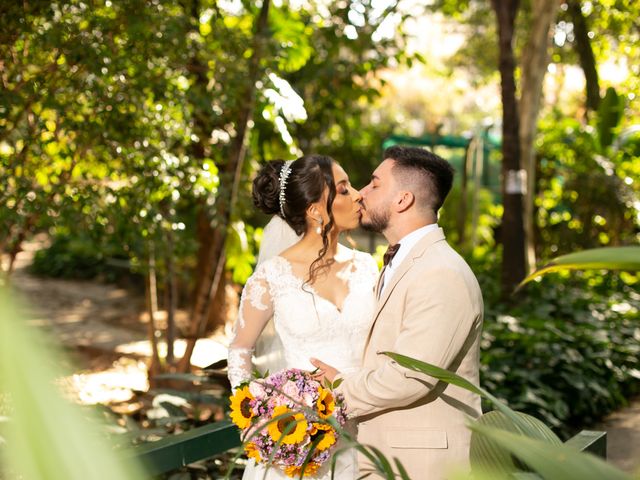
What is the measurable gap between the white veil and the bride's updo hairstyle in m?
0.22

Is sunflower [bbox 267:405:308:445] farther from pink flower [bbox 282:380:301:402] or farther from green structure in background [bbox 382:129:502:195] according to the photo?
green structure in background [bbox 382:129:502:195]

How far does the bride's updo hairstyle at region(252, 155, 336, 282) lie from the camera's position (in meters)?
3.31

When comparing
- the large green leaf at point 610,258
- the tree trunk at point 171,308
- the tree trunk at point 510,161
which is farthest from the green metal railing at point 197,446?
the tree trunk at point 510,161

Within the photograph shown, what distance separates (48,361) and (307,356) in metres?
2.82

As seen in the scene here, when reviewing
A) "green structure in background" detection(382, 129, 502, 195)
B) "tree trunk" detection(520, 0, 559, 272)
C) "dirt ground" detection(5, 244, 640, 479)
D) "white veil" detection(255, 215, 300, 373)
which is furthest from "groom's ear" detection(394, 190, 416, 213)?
"green structure in background" detection(382, 129, 502, 195)

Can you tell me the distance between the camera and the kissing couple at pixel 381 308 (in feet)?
7.62

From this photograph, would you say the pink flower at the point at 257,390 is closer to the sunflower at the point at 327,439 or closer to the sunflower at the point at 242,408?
the sunflower at the point at 242,408

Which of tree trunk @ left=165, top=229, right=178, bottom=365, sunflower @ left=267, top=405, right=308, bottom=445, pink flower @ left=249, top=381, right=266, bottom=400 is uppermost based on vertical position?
pink flower @ left=249, top=381, right=266, bottom=400

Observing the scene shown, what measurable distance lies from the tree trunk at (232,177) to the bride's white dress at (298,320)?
2.80 metres

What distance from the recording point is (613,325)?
26.1 ft

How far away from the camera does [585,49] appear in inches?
552

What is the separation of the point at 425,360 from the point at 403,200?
526 millimetres

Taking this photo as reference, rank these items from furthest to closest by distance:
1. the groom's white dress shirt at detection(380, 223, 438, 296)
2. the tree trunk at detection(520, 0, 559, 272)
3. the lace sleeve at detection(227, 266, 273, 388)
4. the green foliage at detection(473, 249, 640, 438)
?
the tree trunk at detection(520, 0, 559, 272), the green foliage at detection(473, 249, 640, 438), the lace sleeve at detection(227, 266, 273, 388), the groom's white dress shirt at detection(380, 223, 438, 296)

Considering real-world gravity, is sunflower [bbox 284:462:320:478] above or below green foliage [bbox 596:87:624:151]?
below
